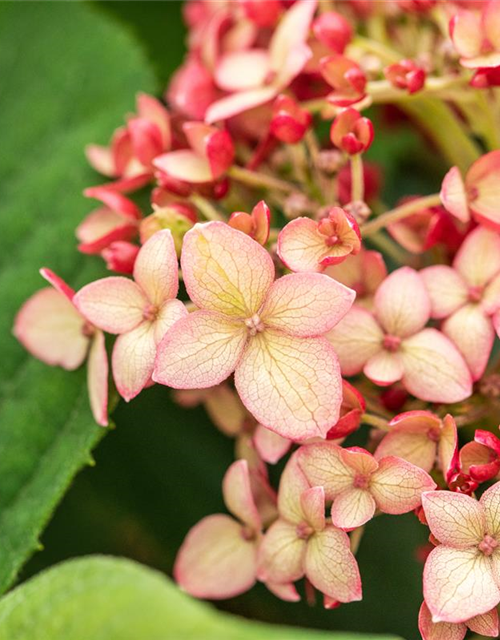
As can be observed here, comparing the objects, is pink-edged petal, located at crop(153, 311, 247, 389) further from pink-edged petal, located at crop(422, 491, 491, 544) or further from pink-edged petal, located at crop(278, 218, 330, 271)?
pink-edged petal, located at crop(422, 491, 491, 544)

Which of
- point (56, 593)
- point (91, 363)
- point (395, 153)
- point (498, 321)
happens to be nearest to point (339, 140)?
point (498, 321)

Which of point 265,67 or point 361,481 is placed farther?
point 265,67

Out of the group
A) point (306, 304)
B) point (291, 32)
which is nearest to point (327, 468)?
point (306, 304)

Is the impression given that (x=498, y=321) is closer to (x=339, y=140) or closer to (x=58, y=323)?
(x=339, y=140)

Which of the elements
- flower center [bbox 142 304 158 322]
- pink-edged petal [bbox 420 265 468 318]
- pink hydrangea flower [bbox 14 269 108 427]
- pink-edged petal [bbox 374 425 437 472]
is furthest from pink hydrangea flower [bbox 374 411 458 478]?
pink hydrangea flower [bbox 14 269 108 427]

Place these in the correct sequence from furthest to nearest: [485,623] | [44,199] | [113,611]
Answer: [44,199] < [485,623] < [113,611]

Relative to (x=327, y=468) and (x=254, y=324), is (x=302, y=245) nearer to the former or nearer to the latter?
(x=254, y=324)
